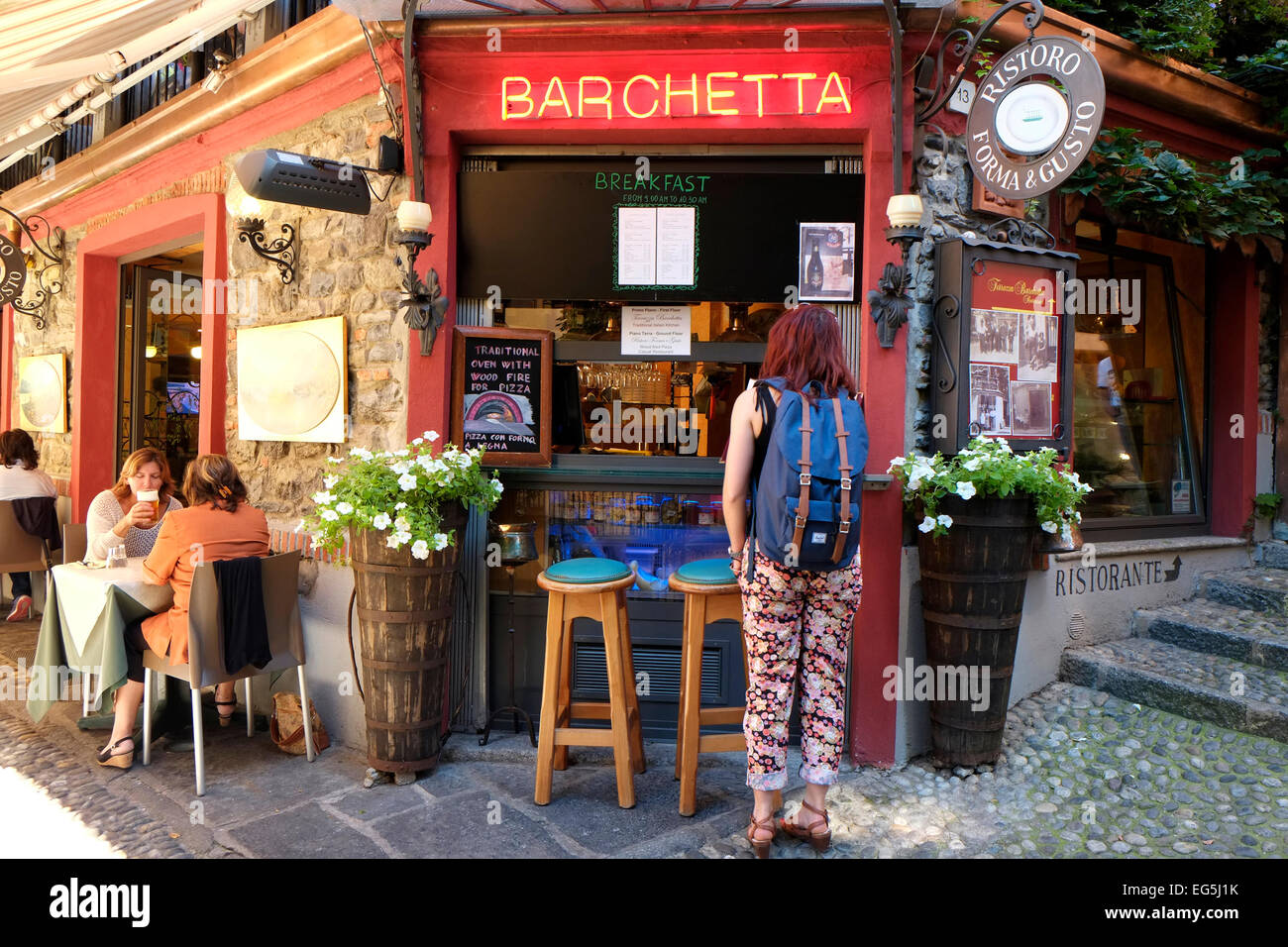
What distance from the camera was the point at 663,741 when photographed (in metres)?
4.12

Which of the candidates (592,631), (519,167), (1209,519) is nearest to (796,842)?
(592,631)

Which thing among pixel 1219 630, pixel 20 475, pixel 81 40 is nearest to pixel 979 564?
pixel 1219 630

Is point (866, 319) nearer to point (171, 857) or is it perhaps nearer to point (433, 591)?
point (433, 591)

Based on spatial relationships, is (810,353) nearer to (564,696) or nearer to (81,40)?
(564,696)

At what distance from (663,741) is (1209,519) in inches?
169

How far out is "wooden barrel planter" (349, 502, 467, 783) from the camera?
352 cm

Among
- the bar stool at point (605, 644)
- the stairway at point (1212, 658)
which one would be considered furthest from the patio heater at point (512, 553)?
the stairway at point (1212, 658)

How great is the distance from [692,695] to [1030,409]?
238 cm

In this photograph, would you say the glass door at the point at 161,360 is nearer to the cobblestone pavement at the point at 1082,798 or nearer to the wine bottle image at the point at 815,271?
the wine bottle image at the point at 815,271

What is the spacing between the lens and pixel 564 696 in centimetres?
371

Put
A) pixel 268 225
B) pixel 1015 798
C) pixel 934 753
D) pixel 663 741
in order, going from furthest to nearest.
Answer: pixel 268 225 → pixel 663 741 → pixel 934 753 → pixel 1015 798

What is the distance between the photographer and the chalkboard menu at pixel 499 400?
411 centimetres

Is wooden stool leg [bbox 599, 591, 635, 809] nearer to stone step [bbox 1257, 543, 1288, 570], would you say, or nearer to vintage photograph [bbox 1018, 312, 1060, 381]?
vintage photograph [bbox 1018, 312, 1060, 381]

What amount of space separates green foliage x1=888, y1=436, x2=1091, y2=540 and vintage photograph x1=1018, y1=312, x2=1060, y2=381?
2.27 ft
